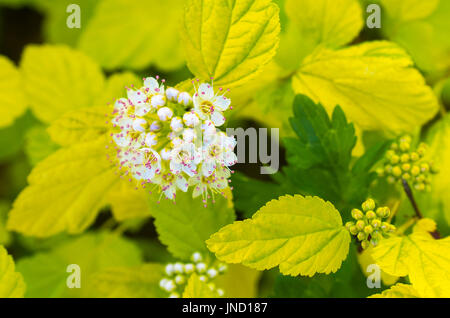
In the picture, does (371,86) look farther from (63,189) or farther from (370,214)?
(63,189)

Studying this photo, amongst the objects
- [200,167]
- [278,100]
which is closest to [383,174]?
[278,100]

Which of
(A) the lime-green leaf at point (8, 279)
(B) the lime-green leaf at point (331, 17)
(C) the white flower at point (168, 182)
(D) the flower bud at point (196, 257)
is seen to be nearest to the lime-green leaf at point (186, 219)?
(D) the flower bud at point (196, 257)

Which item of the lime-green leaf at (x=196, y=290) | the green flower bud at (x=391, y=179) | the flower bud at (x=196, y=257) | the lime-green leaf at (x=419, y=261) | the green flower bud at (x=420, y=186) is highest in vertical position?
the green flower bud at (x=391, y=179)

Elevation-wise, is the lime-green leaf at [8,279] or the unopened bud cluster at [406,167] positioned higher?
the unopened bud cluster at [406,167]

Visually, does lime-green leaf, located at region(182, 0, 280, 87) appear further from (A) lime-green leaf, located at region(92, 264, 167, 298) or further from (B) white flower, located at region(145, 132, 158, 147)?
(A) lime-green leaf, located at region(92, 264, 167, 298)

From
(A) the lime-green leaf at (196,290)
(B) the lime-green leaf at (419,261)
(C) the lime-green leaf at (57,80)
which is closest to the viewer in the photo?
(B) the lime-green leaf at (419,261)

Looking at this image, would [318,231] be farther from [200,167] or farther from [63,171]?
[63,171]

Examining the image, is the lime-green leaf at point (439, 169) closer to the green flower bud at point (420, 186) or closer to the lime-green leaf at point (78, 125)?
the green flower bud at point (420, 186)
